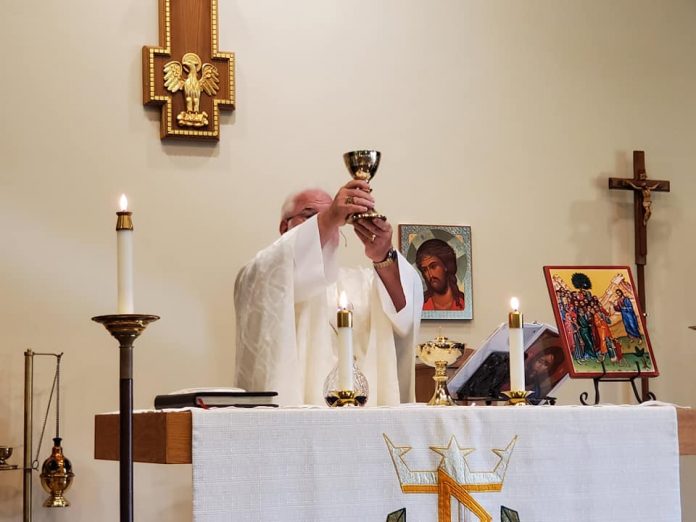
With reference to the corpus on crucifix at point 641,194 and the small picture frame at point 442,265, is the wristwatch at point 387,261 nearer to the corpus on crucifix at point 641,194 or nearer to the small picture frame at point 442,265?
the small picture frame at point 442,265

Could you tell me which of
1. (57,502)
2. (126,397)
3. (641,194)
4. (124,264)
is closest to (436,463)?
(126,397)

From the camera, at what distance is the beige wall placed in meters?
5.04

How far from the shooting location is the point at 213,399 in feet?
9.05

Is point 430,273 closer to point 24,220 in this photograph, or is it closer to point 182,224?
point 182,224

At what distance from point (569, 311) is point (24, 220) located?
102 inches

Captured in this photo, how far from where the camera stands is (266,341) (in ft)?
12.6

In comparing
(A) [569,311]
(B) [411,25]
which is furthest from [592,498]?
(B) [411,25]

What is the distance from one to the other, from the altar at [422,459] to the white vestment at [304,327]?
956mm

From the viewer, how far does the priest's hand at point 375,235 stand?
3523mm

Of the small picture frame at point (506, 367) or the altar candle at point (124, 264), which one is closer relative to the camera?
the altar candle at point (124, 264)

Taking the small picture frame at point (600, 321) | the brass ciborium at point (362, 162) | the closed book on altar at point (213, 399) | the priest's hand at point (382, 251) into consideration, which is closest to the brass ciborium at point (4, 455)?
the priest's hand at point (382, 251)

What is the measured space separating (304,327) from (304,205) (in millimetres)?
533

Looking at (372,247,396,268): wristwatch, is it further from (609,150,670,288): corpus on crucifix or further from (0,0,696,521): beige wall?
(609,150,670,288): corpus on crucifix

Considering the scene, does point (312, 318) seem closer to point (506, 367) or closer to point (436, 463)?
point (506, 367)
